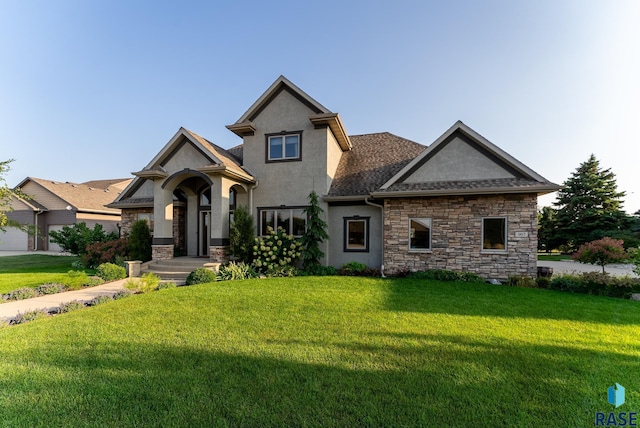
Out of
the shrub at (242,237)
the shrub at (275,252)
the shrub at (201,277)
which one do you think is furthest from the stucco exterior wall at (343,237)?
the shrub at (201,277)

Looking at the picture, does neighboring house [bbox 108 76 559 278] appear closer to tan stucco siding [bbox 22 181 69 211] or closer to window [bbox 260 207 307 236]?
window [bbox 260 207 307 236]

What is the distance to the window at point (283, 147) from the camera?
13242mm

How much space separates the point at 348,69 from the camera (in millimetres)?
14297

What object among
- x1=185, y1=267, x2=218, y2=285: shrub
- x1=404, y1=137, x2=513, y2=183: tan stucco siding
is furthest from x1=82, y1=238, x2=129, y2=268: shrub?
x1=404, y1=137, x2=513, y2=183: tan stucco siding

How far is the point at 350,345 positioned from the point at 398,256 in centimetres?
731

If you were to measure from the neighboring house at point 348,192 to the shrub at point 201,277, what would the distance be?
4.99 feet

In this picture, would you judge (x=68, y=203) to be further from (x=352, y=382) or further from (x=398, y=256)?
(x=352, y=382)

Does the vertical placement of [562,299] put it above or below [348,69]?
below

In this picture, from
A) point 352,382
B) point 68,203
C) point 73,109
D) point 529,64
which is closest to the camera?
point 352,382

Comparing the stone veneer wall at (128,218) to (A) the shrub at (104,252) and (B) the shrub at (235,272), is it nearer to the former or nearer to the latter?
(A) the shrub at (104,252)

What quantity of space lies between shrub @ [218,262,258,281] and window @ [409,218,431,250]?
6.56 meters

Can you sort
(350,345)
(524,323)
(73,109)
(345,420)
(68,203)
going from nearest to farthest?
1. (345,420)
2. (350,345)
3. (524,323)
4. (73,109)
5. (68,203)

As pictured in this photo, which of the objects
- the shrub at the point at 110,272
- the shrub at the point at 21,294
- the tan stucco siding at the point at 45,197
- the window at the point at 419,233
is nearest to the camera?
the shrub at the point at 21,294

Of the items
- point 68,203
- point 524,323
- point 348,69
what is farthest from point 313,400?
point 68,203
